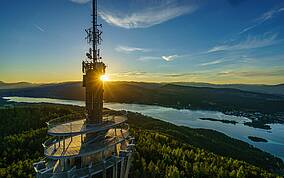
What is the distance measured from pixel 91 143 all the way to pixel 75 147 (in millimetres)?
1597

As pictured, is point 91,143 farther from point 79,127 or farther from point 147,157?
point 147,157

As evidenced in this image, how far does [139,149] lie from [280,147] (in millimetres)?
79379

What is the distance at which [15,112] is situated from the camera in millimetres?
81750

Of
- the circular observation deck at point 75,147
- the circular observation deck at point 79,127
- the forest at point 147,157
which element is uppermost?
the circular observation deck at point 79,127

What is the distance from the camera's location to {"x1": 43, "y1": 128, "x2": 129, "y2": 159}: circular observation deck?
22.1 meters

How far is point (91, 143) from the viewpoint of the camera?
24.8 m

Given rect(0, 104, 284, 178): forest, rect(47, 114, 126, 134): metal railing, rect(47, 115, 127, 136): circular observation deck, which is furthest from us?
rect(0, 104, 284, 178): forest

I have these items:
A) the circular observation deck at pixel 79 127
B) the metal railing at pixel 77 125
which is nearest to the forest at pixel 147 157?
the metal railing at pixel 77 125

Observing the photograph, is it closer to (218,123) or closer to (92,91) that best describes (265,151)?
(218,123)

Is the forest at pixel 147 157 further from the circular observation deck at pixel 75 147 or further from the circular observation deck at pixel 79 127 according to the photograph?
Result: the circular observation deck at pixel 75 147

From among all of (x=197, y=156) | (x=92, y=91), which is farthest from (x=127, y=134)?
(x=197, y=156)

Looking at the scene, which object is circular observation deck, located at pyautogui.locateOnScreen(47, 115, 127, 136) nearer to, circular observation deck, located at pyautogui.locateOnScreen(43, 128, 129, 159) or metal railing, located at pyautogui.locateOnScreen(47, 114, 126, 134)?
metal railing, located at pyautogui.locateOnScreen(47, 114, 126, 134)

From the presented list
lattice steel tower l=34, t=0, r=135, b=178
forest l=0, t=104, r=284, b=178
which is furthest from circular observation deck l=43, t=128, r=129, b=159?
forest l=0, t=104, r=284, b=178

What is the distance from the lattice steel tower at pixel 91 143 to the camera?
22.4m
